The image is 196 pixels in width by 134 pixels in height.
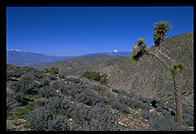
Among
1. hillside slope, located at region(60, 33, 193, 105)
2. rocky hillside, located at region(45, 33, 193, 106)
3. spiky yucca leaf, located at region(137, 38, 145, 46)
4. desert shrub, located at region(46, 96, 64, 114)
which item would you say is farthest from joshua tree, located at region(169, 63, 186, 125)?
hillside slope, located at region(60, 33, 193, 105)

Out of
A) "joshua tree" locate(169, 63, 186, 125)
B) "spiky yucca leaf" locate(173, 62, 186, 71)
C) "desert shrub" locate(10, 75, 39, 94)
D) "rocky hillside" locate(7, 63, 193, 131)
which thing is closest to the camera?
"rocky hillside" locate(7, 63, 193, 131)

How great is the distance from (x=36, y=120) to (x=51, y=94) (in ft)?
11.5

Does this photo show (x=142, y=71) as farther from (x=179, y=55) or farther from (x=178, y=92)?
(x=178, y=92)

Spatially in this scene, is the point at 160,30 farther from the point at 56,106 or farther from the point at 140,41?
the point at 56,106

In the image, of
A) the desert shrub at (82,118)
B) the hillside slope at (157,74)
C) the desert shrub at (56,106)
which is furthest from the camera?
the hillside slope at (157,74)

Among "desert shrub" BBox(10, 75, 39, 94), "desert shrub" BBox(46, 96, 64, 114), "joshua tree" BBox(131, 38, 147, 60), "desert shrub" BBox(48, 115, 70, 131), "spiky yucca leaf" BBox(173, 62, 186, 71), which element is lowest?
"desert shrub" BBox(48, 115, 70, 131)

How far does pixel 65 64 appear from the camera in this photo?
6383 inches

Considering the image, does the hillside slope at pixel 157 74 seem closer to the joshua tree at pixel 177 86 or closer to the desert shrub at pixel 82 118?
the joshua tree at pixel 177 86

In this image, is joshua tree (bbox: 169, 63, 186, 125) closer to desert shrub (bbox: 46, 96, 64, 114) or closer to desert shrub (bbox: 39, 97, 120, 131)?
desert shrub (bbox: 39, 97, 120, 131)

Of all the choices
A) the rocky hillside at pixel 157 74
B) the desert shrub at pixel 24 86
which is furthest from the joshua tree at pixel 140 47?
the rocky hillside at pixel 157 74

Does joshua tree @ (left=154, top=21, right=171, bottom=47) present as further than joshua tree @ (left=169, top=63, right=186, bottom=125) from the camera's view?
Yes

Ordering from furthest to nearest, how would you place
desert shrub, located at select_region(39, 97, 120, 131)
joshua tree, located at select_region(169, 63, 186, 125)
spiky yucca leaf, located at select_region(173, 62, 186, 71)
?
spiky yucca leaf, located at select_region(173, 62, 186, 71), joshua tree, located at select_region(169, 63, 186, 125), desert shrub, located at select_region(39, 97, 120, 131)

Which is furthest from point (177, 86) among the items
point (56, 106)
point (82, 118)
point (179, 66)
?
point (56, 106)
